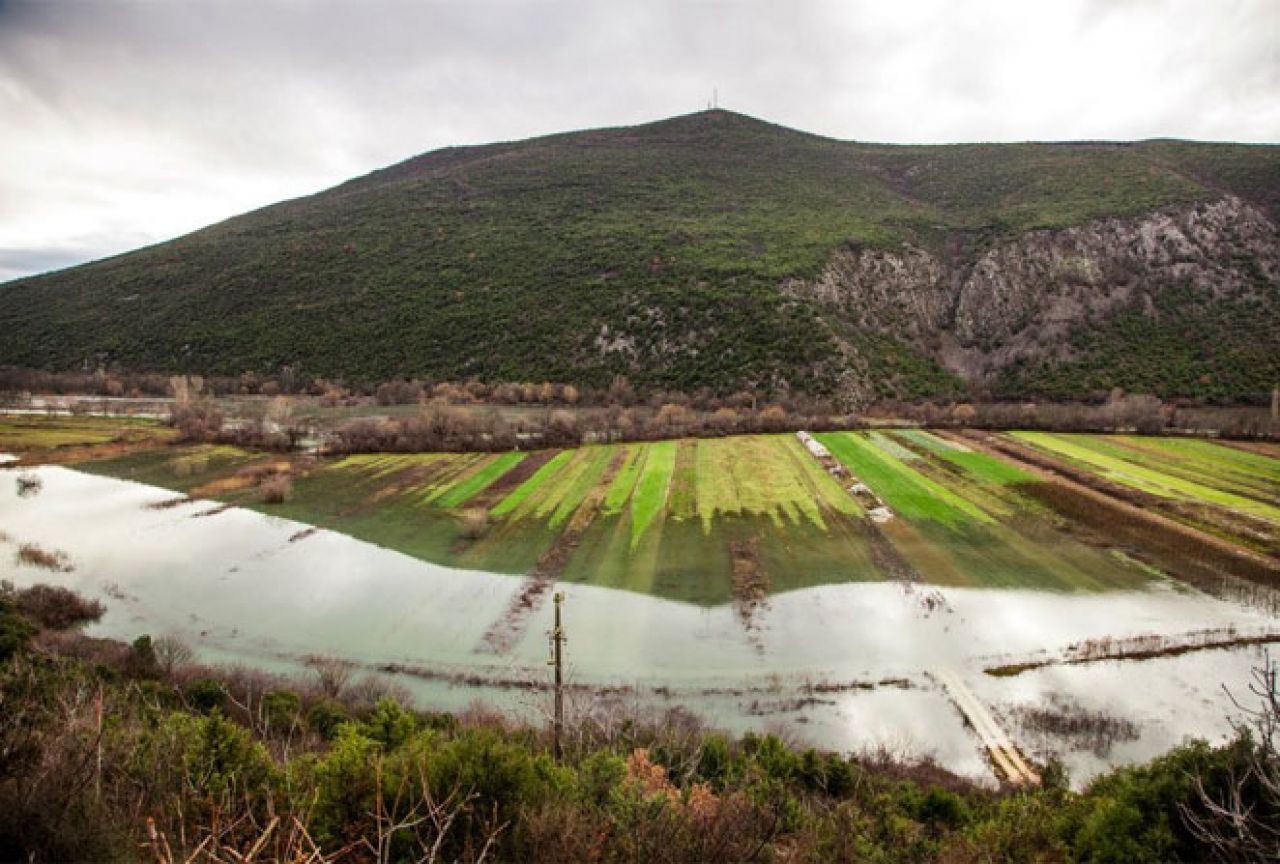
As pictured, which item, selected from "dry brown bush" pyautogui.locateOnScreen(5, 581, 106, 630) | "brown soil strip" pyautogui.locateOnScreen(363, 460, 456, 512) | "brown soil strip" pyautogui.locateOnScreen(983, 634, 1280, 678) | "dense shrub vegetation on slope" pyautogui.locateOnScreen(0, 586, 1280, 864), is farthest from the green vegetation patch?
"brown soil strip" pyautogui.locateOnScreen(983, 634, 1280, 678)

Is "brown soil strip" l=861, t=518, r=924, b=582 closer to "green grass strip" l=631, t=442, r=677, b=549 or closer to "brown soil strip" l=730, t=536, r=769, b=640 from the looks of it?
"brown soil strip" l=730, t=536, r=769, b=640

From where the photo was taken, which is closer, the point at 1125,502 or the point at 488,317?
the point at 1125,502

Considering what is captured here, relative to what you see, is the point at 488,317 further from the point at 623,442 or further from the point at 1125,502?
the point at 1125,502

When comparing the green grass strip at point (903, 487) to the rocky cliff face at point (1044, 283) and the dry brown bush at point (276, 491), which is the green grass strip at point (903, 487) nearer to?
the rocky cliff face at point (1044, 283)

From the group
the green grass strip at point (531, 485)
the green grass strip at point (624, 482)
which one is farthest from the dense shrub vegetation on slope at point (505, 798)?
the green grass strip at point (531, 485)

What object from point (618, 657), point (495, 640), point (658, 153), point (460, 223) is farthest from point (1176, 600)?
point (658, 153)
